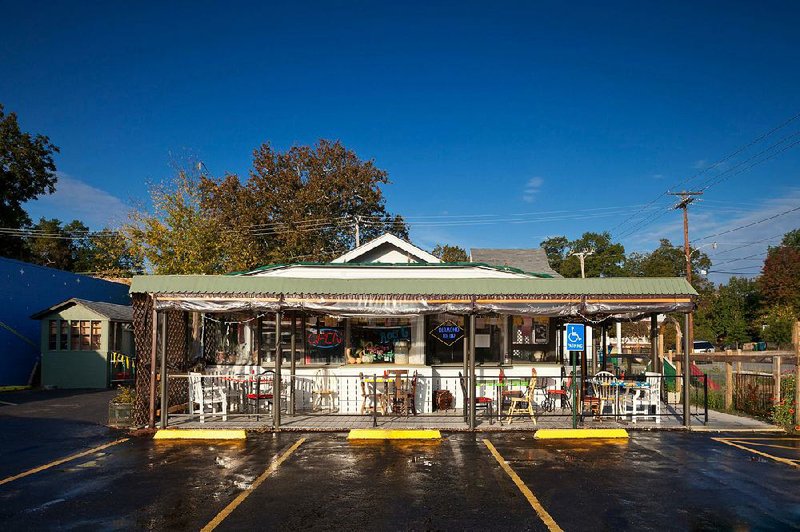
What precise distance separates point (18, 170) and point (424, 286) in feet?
123

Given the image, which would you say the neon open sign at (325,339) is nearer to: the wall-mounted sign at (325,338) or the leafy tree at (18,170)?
the wall-mounted sign at (325,338)

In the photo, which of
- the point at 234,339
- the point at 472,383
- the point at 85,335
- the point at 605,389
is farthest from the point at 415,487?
the point at 85,335

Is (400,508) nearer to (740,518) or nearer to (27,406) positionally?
(740,518)

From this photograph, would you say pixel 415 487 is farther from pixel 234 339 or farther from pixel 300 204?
pixel 300 204

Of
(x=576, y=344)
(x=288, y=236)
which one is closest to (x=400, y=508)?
(x=576, y=344)

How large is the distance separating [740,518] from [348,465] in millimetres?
5911

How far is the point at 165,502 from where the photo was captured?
850 centimetres

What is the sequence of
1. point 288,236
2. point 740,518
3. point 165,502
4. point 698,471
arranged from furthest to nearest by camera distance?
1. point 288,236
2. point 698,471
3. point 165,502
4. point 740,518

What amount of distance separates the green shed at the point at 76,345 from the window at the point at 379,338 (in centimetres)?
1332

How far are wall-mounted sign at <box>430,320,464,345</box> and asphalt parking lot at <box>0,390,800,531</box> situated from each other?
157 inches

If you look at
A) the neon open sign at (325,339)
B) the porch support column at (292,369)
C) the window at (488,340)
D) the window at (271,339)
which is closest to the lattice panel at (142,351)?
the window at (271,339)

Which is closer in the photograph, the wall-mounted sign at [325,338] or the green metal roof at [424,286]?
the green metal roof at [424,286]

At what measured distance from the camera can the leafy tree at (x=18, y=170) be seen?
132 ft

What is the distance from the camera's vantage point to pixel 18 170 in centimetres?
4081
